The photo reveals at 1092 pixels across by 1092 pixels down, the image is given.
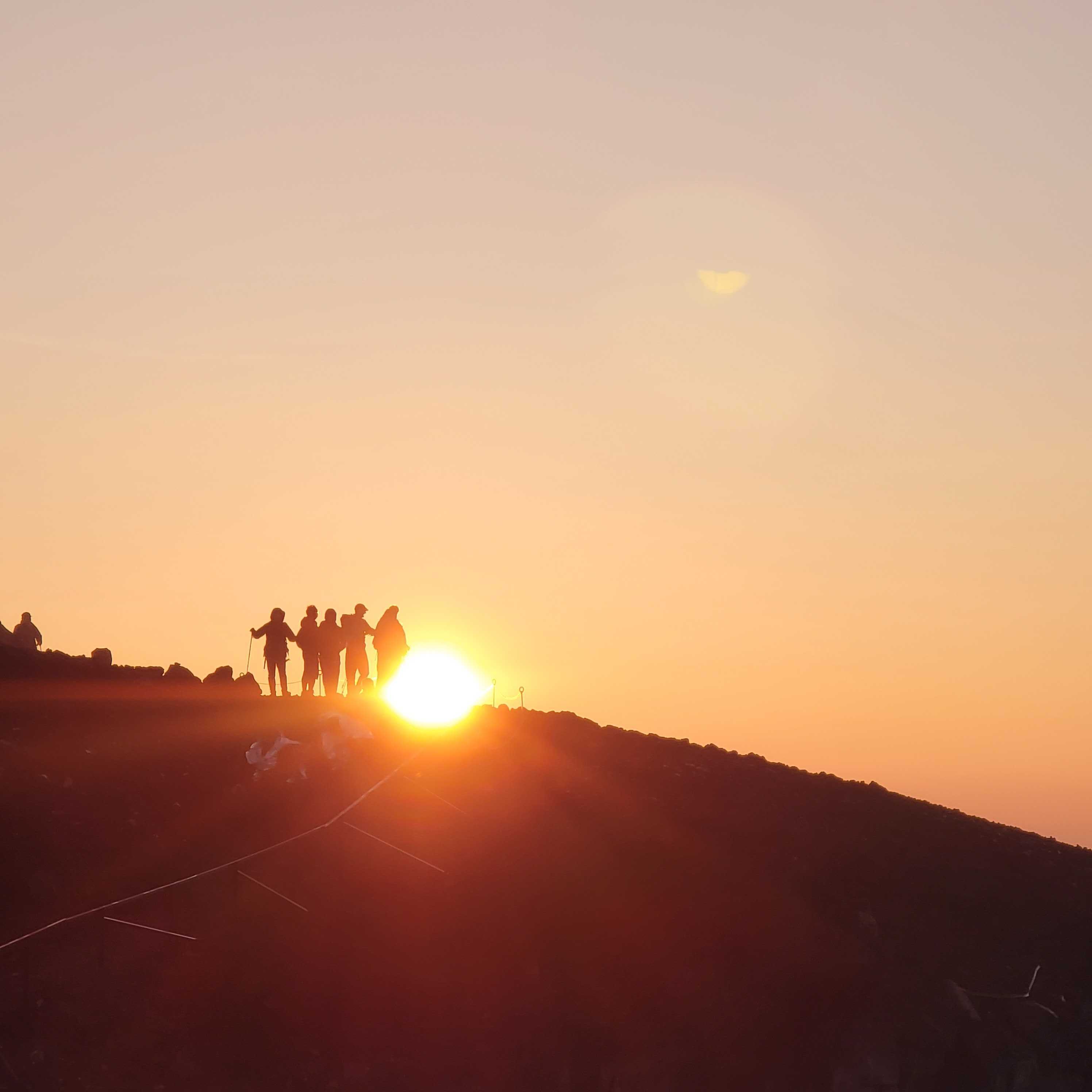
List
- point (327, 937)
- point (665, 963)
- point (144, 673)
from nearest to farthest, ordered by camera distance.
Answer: point (327, 937)
point (665, 963)
point (144, 673)

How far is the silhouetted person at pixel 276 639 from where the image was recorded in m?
35.9

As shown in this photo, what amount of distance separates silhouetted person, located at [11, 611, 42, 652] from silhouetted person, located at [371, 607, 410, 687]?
8.52 m

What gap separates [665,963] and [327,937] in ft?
21.1

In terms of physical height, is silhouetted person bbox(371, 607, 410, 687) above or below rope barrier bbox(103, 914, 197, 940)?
above

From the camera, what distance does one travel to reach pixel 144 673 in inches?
1496

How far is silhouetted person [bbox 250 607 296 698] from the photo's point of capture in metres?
35.9

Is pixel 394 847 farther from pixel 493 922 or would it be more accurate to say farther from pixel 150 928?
pixel 150 928

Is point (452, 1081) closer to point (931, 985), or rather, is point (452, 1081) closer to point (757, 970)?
point (757, 970)

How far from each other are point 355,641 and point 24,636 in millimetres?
8493

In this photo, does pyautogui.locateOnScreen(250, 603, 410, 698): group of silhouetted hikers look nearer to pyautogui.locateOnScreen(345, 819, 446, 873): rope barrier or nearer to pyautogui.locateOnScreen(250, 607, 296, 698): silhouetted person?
pyautogui.locateOnScreen(250, 607, 296, 698): silhouetted person

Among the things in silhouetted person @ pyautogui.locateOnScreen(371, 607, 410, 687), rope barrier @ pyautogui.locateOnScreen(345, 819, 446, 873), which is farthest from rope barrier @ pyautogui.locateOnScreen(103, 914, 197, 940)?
silhouetted person @ pyautogui.locateOnScreen(371, 607, 410, 687)

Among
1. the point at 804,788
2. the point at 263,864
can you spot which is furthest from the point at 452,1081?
the point at 804,788

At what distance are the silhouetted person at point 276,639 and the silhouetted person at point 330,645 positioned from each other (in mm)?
702

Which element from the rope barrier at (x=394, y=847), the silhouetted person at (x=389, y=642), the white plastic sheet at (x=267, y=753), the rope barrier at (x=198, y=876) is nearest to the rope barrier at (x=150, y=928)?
the rope barrier at (x=198, y=876)
